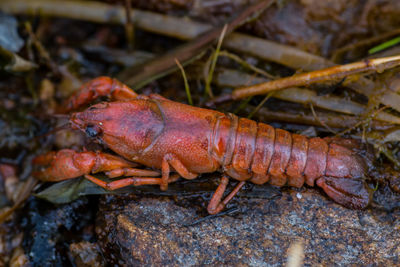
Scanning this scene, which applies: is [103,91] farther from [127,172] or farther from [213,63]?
[213,63]

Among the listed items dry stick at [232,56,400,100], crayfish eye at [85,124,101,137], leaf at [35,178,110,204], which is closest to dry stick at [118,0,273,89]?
dry stick at [232,56,400,100]

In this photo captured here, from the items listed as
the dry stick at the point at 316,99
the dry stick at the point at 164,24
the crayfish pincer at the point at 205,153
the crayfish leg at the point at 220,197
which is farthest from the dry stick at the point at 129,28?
the crayfish leg at the point at 220,197

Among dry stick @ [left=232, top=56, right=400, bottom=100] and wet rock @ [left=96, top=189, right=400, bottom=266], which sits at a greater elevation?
dry stick @ [left=232, top=56, right=400, bottom=100]

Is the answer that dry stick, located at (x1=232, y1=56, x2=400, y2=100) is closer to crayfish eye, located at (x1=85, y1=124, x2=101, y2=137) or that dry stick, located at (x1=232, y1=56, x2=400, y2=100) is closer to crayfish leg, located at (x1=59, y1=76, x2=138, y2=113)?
crayfish leg, located at (x1=59, y1=76, x2=138, y2=113)

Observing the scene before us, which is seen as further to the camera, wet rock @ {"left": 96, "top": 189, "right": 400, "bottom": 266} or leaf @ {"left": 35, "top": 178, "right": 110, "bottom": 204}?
leaf @ {"left": 35, "top": 178, "right": 110, "bottom": 204}

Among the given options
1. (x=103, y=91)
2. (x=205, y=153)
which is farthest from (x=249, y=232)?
(x=103, y=91)

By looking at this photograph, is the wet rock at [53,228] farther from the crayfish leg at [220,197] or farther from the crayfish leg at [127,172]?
the crayfish leg at [220,197]

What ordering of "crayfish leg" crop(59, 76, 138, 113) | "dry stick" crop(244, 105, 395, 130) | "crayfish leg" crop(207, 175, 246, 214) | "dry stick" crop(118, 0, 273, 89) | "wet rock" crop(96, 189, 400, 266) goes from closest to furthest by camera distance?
"wet rock" crop(96, 189, 400, 266), "crayfish leg" crop(207, 175, 246, 214), "dry stick" crop(244, 105, 395, 130), "crayfish leg" crop(59, 76, 138, 113), "dry stick" crop(118, 0, 273, 89)
